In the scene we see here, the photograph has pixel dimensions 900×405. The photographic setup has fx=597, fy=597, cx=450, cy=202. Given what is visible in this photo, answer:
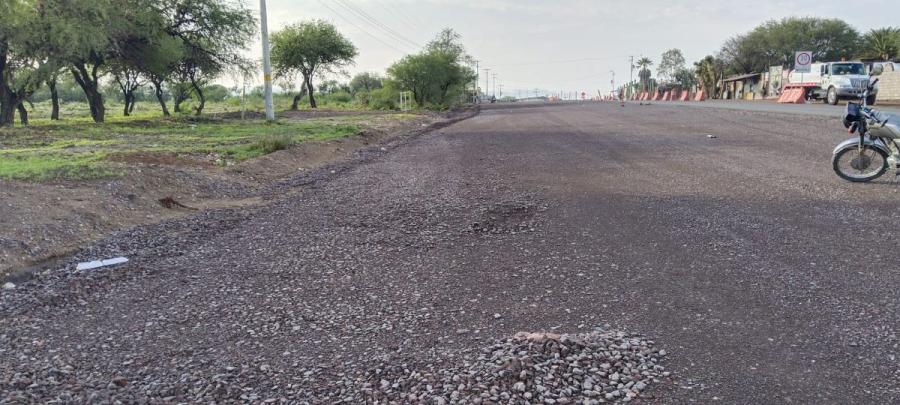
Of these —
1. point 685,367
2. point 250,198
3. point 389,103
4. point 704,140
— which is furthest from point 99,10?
point 389,103

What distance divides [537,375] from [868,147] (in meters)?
8.01

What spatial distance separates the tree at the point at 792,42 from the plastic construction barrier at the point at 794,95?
1398 inches

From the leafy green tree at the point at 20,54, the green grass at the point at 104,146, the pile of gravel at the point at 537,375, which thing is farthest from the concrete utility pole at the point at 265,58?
the pile of gravel at the point at 537,375

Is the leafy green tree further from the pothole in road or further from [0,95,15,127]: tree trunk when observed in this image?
the pothole in road

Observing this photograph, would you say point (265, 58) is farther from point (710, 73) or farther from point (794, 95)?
point (710, 73)

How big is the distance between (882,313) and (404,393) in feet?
10.6

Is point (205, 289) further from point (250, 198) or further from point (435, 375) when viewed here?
point (250, 198)

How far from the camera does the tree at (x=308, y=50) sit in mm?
54562

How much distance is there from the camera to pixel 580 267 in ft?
17.1

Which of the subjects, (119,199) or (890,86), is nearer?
(119,199)

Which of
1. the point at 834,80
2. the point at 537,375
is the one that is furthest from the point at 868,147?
the point at 834,80

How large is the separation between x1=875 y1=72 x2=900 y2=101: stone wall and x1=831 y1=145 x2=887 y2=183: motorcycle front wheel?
3138 centimetres

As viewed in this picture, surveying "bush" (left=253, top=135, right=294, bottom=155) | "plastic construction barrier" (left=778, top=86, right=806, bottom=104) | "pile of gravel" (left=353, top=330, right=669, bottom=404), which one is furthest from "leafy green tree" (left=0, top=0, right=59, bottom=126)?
"plastic construction barrier" (left=778, top=86, right=806, bottom=104)

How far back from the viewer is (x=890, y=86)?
3478 centimetres
